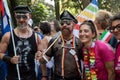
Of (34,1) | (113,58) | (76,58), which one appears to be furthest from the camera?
(34,1)

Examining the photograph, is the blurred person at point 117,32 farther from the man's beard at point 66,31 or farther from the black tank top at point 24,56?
the black tank top at point 24,56

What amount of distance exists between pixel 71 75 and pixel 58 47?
1.82ft

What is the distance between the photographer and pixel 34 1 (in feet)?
111

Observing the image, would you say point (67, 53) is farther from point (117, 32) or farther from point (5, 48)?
point (117, 32)

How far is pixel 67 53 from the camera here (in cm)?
650

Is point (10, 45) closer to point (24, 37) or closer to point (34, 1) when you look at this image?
point (24, 37)

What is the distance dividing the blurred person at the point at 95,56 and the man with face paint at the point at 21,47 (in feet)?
3.83

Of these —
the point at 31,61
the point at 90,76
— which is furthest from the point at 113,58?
the point at 31,61

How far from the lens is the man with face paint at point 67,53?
6.47m

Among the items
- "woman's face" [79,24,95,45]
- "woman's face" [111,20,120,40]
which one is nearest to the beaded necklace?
"woman's face" [79,24,95,45]

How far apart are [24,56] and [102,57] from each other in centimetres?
170

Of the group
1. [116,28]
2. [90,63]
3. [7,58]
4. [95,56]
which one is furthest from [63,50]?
[116,28]

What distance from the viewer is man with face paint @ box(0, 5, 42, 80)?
673cm

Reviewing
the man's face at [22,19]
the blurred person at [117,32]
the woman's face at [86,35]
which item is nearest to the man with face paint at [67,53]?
the woman's face at [86,35]
